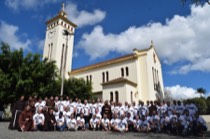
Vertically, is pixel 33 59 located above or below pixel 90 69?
below

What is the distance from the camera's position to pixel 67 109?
12914 millimetres

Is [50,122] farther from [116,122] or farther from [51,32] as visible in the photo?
[51,32]

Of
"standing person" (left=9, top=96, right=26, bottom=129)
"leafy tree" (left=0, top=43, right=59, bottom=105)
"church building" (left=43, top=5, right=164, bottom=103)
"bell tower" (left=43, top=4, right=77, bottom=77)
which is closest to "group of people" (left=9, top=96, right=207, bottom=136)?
"standing person" (left=9, top=96, right=26, bottom=129)

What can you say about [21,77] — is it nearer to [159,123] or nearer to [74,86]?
[74,86]

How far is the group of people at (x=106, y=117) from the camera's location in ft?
37.8

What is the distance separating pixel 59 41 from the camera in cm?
4156

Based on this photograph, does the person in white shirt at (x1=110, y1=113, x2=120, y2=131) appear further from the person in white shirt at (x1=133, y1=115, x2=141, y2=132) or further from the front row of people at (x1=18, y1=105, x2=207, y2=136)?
the person in white shirt at (x1=133, y1=115, x2=141, y2=132)

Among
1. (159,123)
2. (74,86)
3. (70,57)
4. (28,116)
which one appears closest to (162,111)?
(159,123)

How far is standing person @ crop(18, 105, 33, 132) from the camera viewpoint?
424 inches

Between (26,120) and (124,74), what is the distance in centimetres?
2405

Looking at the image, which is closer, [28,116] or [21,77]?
[28,116]

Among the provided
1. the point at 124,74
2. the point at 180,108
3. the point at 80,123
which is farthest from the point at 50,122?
the point at 124,74

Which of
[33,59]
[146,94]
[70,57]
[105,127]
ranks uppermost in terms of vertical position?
[70,57]

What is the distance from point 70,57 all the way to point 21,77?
72.7 feet
